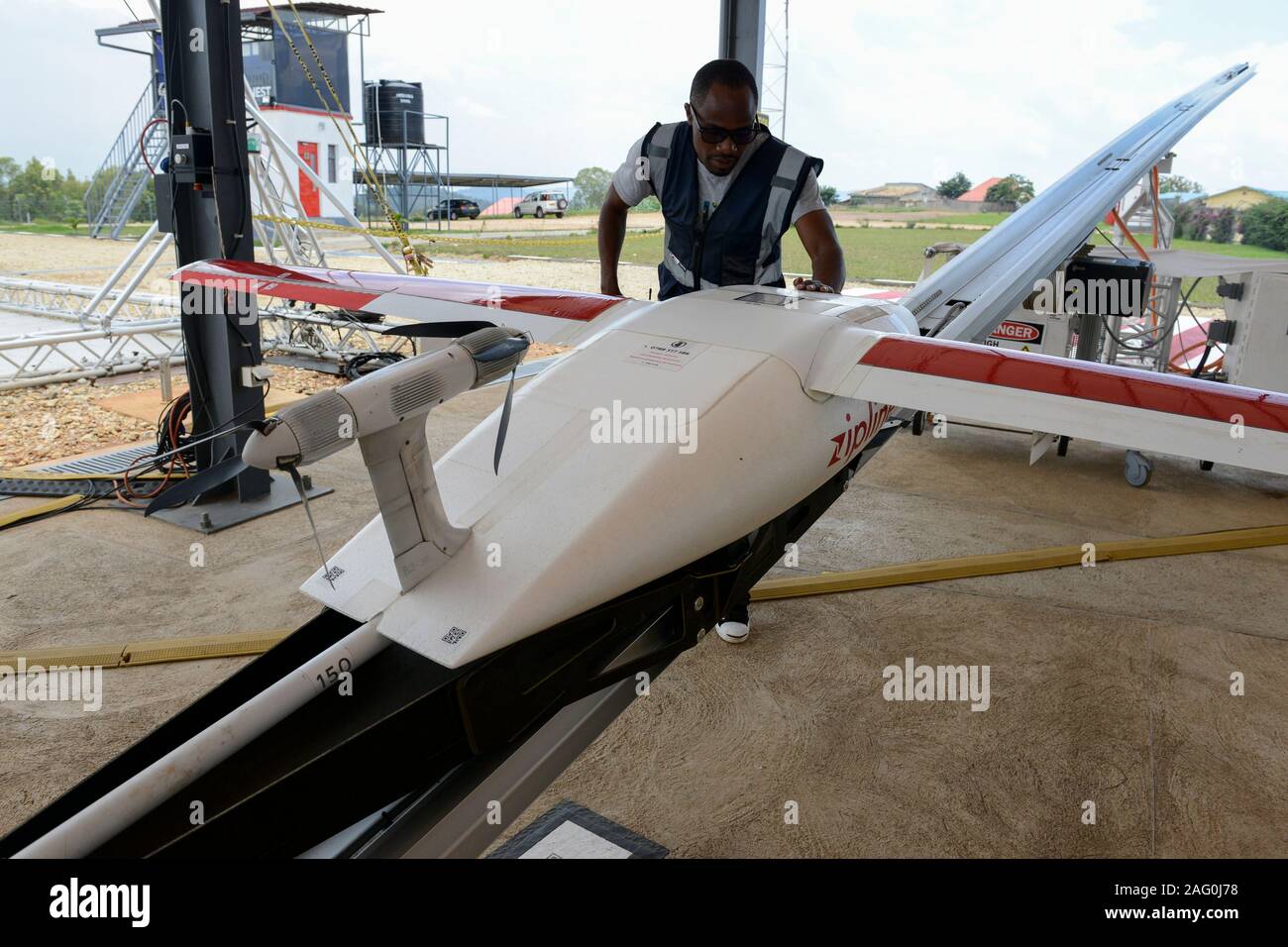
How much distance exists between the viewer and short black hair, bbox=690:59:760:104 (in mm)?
2815

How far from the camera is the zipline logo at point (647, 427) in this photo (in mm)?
1921

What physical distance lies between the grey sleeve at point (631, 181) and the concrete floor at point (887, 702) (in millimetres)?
1818

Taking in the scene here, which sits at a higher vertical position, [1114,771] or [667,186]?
[667,186]

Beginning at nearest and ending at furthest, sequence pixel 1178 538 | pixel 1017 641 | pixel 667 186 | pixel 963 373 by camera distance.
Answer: pixel 963 373
pixel 667 186
pixel 1017 641
pixel 1178 538

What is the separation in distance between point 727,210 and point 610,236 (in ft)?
2.13

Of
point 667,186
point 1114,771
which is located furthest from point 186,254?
point 1114,771

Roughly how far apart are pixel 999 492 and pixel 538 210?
60.8ft

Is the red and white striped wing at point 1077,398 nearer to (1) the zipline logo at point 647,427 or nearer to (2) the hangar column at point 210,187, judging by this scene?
(1) the zipline logo at point 647,427

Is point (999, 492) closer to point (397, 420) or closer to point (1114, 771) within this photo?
point (1114, 771)

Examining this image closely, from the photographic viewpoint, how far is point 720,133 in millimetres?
2883

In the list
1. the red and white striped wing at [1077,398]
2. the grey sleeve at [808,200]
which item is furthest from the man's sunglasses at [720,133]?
the red and white striped wing at [1077,398]

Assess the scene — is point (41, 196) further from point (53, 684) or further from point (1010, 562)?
point (1010, 562)

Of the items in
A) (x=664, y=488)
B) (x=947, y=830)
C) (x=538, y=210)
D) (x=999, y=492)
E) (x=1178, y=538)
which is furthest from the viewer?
(x=538, y=210)

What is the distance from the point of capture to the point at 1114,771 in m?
2.80
